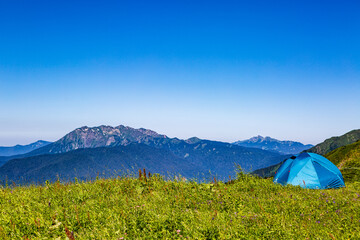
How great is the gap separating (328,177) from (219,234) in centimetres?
1484

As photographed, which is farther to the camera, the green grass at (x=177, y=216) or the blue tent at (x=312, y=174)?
the blue tent at (x=312, y=174)

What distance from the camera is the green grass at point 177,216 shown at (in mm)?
5242

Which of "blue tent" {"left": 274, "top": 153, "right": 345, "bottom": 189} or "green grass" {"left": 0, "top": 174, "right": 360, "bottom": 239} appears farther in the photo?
"blue tent" {"left": 274, "top": 153, "right": 345, "bottom": 189}

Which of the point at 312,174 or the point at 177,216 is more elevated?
the point at 177,216

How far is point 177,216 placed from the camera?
601cm

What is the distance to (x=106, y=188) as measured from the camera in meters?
9.98

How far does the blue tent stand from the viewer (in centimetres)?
1648

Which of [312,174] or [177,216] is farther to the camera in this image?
[312,174]

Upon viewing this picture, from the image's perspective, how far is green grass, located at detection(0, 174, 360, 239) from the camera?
5.24 metres

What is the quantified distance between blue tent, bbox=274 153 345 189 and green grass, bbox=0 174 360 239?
7.76 m

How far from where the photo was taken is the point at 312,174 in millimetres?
16844

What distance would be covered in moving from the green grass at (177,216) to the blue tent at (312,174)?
305 inches

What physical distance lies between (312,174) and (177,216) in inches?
556

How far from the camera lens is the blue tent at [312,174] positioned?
16484 millimetres
